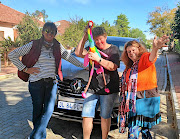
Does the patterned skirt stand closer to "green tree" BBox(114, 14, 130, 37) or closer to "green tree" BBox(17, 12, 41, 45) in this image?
"green tree" BBox(17, 12, 41, 45)

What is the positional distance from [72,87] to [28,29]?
13907 mm

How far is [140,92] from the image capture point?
238 cm

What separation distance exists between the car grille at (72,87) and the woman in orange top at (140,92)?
Answer: 2.85 feet

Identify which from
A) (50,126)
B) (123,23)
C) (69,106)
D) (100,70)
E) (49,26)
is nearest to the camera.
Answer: (100,70)

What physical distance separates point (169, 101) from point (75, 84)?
362 cm

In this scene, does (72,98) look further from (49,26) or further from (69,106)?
(49,26)

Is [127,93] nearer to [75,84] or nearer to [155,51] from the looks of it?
[155,51]

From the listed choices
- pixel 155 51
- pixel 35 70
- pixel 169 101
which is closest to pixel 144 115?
pixel 155 51

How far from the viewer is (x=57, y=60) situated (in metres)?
2.80

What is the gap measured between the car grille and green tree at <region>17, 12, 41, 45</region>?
1304 cm

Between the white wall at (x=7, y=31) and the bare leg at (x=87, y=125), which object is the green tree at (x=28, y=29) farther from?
the bare leg at (x=87, y=125)

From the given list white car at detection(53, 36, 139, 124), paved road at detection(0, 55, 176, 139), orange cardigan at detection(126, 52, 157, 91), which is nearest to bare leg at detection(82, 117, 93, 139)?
white car at detection(53, 36, 139, 124)

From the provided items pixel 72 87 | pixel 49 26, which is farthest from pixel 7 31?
pixel 49 26

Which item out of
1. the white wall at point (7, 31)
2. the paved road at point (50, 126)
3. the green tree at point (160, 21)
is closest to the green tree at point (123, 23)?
the green tree at point (160, 21)
